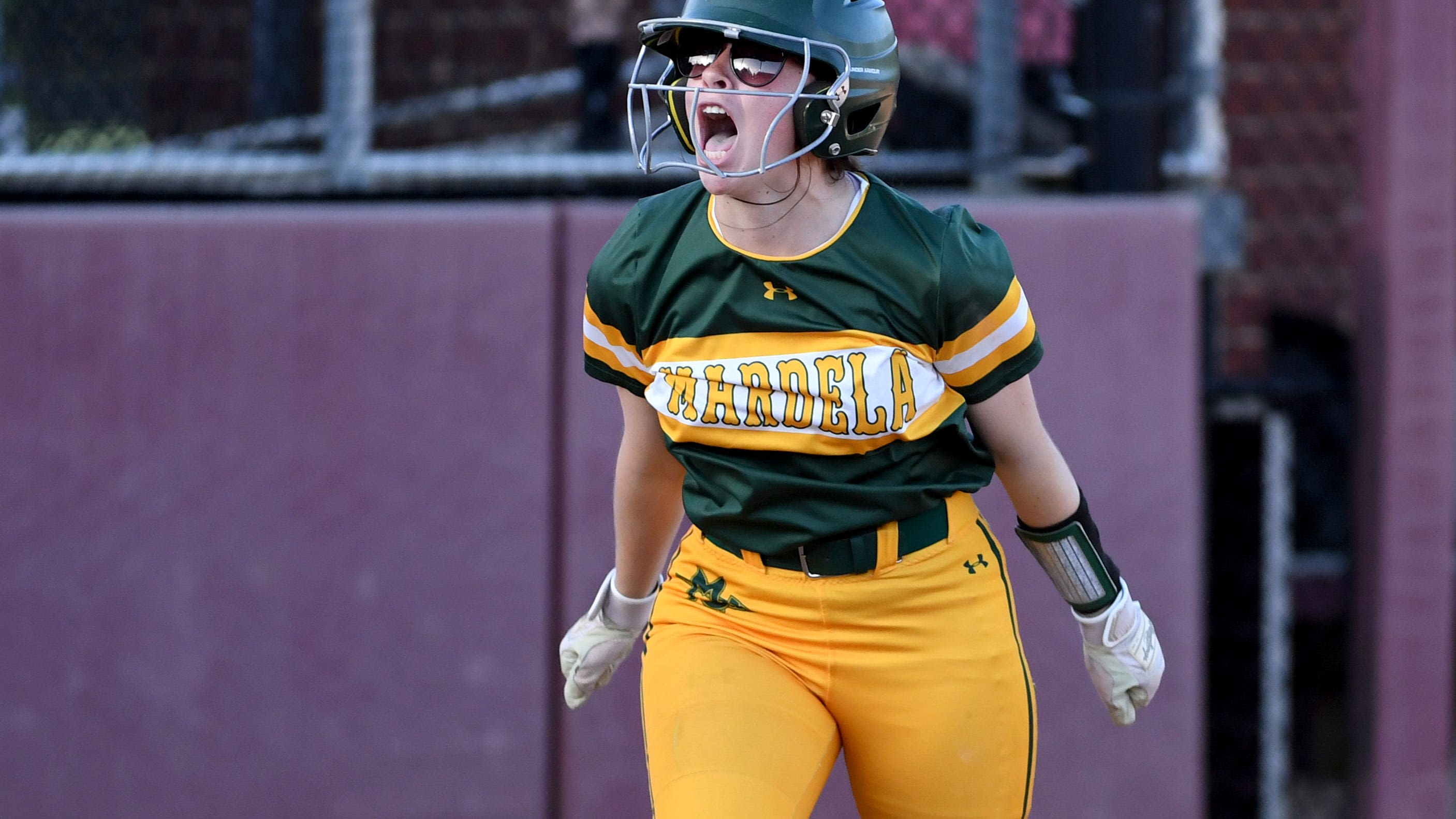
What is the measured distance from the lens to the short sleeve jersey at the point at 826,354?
2.30m

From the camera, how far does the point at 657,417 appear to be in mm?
2588

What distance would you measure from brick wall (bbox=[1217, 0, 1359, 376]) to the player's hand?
4.75m

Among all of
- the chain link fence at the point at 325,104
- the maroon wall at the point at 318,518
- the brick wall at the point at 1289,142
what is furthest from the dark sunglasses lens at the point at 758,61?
the brick wall at the point at 1289,142

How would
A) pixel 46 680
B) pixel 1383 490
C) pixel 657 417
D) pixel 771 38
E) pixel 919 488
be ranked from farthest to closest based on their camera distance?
pixel 1383 490 → pixel 46 680 → pixel 657 417 → pixel 919 488 → pixel 771 38

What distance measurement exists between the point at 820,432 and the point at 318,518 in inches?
80.9

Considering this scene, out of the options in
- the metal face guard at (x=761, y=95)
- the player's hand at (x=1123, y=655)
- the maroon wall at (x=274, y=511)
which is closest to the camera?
the metal face guard at (x=761, y=95)

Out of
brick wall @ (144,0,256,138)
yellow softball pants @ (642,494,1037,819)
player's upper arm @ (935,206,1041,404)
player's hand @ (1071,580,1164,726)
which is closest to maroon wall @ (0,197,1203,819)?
brick wall @ (144,0,256,138)

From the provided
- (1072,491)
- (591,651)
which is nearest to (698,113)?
(1072,491)

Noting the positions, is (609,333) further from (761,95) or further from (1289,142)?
(1289,142)

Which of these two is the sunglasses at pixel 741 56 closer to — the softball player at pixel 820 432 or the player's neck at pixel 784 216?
the softball player at pixel 820 432

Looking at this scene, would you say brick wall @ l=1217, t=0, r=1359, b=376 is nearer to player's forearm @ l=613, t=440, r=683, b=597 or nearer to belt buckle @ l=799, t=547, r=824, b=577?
player's forearm @ l=613, t=440, r=683, b=597

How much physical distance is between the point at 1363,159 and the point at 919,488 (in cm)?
287

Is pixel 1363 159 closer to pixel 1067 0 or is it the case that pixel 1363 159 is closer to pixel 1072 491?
pixel 1067 0

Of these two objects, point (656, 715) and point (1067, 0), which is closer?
point (656, 715)
